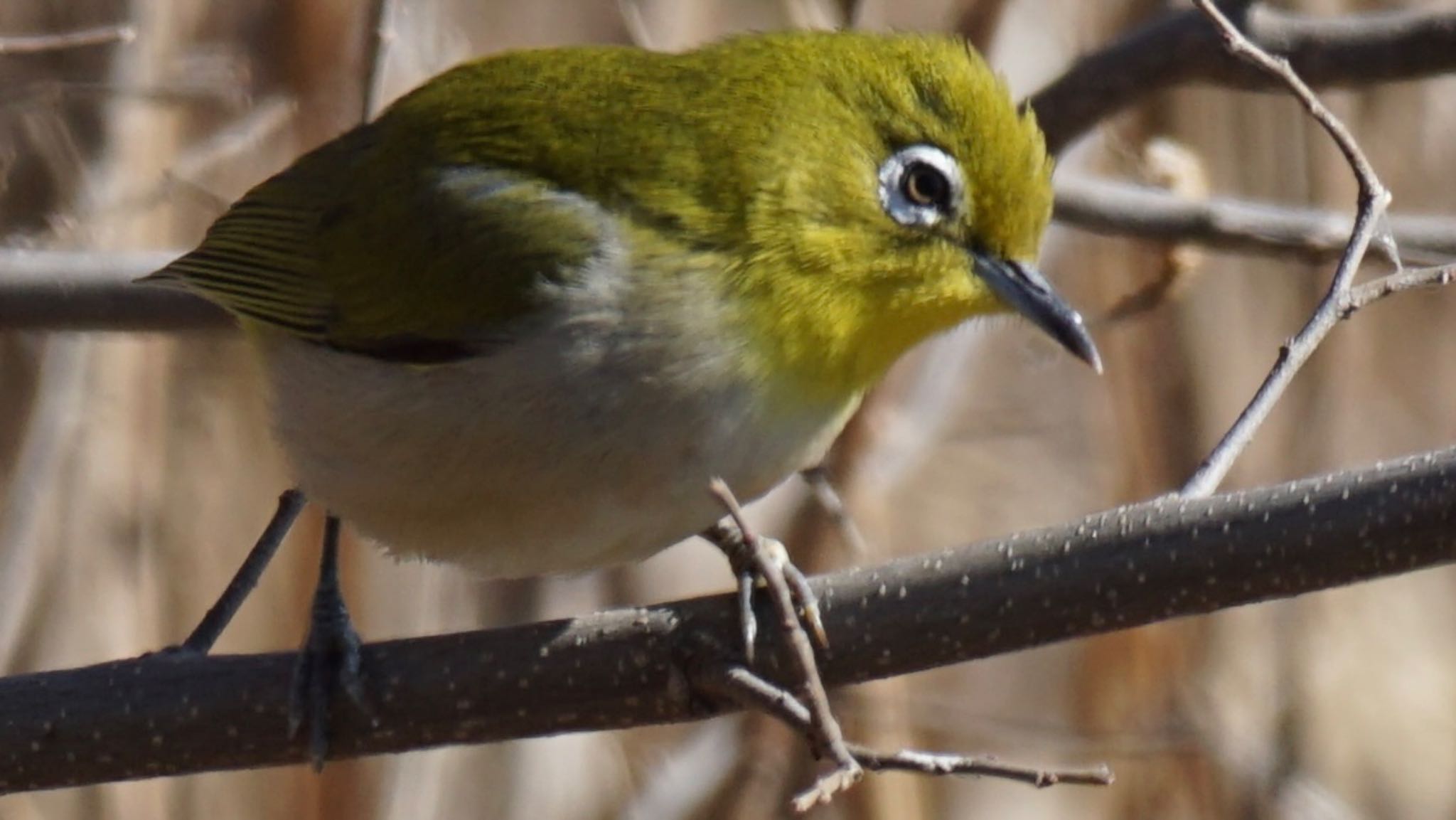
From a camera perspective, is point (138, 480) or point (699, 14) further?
point (699, 14)

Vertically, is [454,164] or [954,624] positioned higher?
[454,164]

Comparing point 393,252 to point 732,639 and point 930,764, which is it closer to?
point 732,639

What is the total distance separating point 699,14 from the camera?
6344mm

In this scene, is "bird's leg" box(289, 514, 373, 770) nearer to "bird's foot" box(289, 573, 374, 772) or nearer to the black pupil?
"bird's foot" box(289, 573, 374, 772)

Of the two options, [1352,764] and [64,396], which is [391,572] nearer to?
[64,396]

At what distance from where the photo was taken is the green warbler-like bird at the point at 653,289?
3432 millimetres

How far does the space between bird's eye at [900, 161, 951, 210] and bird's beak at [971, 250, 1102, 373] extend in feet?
0.43

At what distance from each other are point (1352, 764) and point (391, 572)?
4284 millimetres

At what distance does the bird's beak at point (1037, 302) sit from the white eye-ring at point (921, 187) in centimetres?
12

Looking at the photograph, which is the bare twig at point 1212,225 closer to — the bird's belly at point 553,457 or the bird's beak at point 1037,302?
the bird's beak at point 1037,302

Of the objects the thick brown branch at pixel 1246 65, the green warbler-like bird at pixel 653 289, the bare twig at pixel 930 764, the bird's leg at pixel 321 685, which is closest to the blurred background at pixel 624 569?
the thick brown branch at pixel 1246 65

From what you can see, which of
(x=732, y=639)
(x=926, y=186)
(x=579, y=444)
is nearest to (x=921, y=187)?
(x=926, y=186)

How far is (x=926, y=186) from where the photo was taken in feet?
11.9

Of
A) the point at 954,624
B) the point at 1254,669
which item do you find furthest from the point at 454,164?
the point at 1254,669
